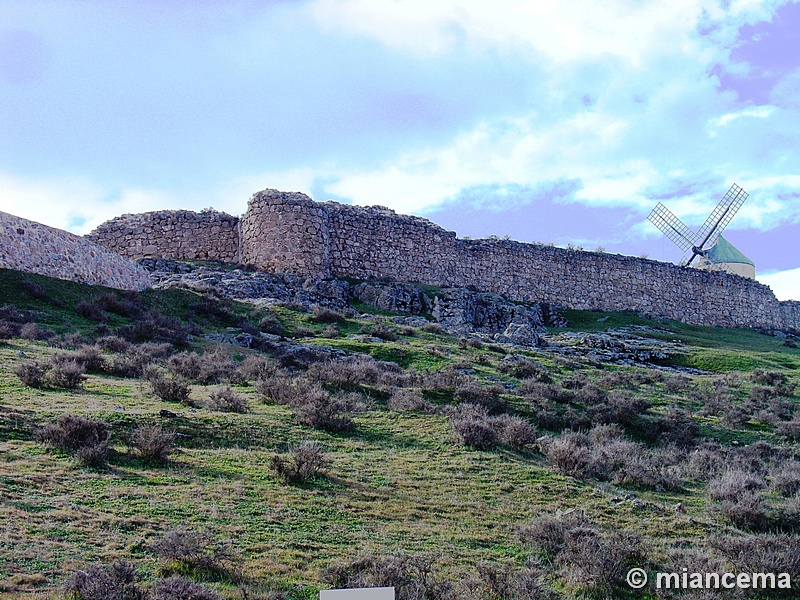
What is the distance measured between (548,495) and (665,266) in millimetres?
34815

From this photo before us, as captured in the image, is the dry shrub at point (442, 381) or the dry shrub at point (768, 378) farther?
the dry shrub at point (768, 378)

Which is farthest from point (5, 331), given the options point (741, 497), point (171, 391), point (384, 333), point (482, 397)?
point (741, 497)

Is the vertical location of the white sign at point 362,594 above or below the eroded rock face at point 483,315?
below

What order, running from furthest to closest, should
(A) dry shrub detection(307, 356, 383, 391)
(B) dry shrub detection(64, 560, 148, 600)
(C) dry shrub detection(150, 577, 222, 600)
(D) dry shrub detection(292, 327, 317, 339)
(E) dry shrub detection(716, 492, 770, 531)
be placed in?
(D) dry shrub detection(292, 327, 317, 339), (A) dry shrub detection(307, 356, 383, 391), (E) dry shrub detection(716, 492, 770, 531), (C) dry shrub detection(150, 577, 222, 600), (B) dry shrub detection(64, 560, 148, 600)

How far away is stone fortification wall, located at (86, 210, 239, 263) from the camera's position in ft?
101

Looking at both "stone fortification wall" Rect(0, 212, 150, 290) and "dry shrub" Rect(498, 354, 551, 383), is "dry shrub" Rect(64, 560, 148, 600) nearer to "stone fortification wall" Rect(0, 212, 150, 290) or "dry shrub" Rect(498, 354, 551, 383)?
"dry shrub" Rect(498, 354, 551, 383)

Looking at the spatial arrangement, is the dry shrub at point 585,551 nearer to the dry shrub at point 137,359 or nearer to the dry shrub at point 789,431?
the dry shrub at point 789,431

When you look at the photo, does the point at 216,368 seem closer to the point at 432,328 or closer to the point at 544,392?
the point at 544,392

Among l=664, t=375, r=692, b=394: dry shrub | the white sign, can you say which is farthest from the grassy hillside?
the white sign

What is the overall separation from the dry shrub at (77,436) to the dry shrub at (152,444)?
373 millimetres

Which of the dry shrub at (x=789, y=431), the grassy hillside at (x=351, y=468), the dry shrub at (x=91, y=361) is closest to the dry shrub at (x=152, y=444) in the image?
the grassy hillside at (x=351, y=468)

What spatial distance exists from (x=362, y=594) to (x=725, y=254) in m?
58.0

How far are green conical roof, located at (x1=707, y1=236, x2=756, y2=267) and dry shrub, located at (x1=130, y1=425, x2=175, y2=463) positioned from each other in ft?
174

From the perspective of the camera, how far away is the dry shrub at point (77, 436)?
28.9 ft
